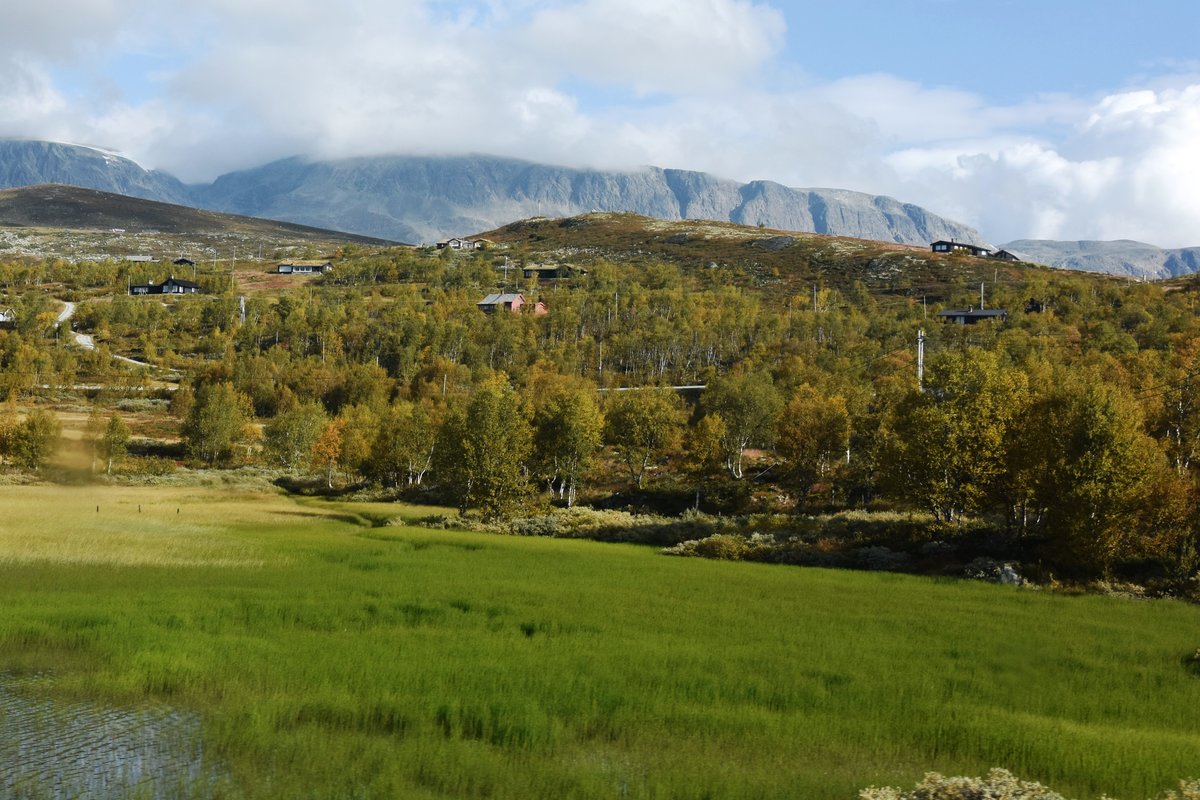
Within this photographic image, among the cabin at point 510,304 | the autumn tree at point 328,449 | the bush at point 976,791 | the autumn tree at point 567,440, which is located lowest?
the autumn tree at point 328,449

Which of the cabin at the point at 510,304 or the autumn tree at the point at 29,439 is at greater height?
the cabin at the point at 510,304

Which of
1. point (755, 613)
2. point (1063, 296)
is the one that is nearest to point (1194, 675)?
point (755, 613)

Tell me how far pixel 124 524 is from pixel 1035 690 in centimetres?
4399

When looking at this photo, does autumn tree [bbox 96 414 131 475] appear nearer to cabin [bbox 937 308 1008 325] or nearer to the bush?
the bush

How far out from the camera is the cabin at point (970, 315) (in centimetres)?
13788

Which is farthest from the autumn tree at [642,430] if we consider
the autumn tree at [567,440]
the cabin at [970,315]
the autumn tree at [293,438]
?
the cabin at [970,315]

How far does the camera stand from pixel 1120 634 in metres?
25.5

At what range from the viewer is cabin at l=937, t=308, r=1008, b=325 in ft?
452

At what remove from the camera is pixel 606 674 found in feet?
66.1

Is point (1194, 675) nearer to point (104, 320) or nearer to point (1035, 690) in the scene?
point (1035, 690)

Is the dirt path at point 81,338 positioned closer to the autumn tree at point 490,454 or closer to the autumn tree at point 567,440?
the autumn tree at point 567,440

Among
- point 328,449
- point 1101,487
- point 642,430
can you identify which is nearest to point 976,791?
point 1101,487

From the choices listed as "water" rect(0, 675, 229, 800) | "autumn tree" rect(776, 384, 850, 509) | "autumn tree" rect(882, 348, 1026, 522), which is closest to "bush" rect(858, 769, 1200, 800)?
"water" rect(0, 675, 229, 800)

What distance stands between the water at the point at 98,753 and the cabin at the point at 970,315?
137 metres
